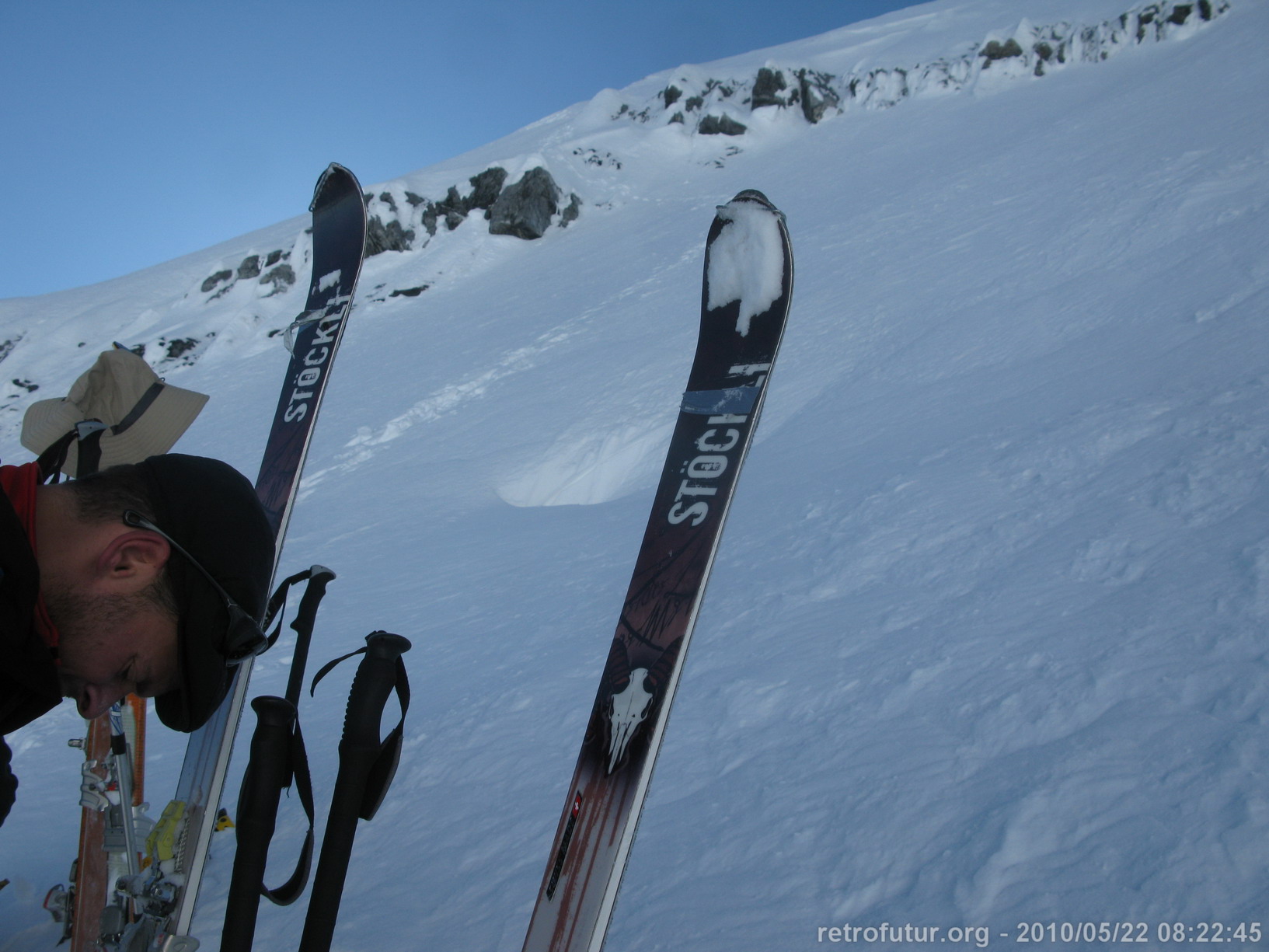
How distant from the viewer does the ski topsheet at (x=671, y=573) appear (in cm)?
181

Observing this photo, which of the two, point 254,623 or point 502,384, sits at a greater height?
point 254,623

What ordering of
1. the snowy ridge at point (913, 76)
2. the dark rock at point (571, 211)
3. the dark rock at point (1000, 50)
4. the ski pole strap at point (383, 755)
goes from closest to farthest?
1. the ski pole strap at point (383, 755)
2. the snowy ridge at point (913, 76)
3. the dark rock at point (1000, 50)
4. the dark rock at point (571, 211)

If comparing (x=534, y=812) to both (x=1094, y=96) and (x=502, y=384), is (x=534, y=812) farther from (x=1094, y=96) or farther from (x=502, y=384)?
(x=1094, y=96)

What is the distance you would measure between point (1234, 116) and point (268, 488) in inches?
447

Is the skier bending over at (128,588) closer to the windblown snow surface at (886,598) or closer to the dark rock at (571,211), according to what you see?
the windblown snow surface at (886,598)

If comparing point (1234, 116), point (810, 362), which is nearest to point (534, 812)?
point (810, 362)

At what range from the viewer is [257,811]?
4.32 ft

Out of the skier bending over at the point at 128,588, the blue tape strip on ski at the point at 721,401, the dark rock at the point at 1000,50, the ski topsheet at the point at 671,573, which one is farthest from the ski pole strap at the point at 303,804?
the dark rock at the point at 1000,50

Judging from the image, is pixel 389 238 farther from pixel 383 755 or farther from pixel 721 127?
pixel 383 755

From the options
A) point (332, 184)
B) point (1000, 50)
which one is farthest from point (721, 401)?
point (1000, 50)

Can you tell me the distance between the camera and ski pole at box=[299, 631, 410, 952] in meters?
1.26

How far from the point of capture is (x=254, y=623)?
120cm

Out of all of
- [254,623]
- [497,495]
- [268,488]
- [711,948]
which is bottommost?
[497,495]

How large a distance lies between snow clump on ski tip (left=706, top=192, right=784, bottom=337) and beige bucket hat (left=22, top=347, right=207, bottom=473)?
6.13 ft
